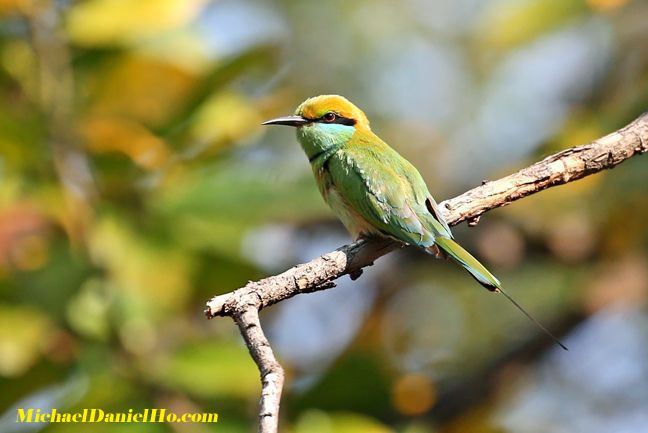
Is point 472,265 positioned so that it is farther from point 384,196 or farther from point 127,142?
point 127,142

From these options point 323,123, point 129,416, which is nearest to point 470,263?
point 323,123

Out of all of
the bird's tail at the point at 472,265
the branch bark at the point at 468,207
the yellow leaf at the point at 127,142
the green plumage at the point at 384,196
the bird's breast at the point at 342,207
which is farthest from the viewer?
the yellow leaf at the point at 127,142

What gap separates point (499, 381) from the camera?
375 centimetres

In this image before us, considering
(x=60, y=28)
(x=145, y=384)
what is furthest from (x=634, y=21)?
(x=145, y=384)

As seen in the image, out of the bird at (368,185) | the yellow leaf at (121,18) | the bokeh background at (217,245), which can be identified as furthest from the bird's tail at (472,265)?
the yellow leaf at (121,18)

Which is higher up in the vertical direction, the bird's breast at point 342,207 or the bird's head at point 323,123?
the bird's head at point 323,123

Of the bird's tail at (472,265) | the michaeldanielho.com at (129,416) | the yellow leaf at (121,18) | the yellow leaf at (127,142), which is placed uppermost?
the yellow leaf at (121,18)

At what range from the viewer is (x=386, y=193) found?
2914mm

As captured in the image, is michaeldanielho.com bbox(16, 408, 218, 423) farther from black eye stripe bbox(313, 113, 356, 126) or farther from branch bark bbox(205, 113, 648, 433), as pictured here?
black eye stripe bbox(313, 113, 356, 126)

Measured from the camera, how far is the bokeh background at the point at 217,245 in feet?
9.79

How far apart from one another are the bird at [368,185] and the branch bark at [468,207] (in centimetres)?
9

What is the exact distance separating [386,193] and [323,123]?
48 centimetres

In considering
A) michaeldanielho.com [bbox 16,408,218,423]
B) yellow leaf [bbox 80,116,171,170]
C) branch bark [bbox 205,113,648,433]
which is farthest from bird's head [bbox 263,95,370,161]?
michaeldanielho.com [bbox 16,408,218,423]

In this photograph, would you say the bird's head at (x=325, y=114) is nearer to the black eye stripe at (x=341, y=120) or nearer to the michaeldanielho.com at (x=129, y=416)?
the black eye stripe at (x=341, y=120)
